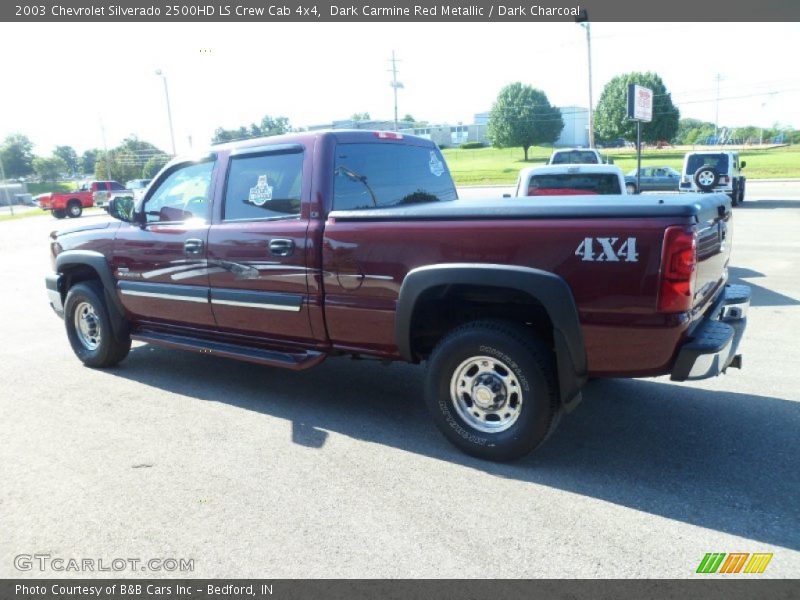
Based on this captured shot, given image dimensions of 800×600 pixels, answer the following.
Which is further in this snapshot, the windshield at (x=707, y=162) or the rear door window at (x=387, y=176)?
the windshield at (x=707, y=162)

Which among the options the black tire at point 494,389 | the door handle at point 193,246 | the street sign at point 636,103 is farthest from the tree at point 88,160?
the black tire at point 494,389

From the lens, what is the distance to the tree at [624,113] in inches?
2817

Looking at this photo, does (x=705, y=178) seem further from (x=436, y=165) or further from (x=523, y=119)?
(x=523, y=119)

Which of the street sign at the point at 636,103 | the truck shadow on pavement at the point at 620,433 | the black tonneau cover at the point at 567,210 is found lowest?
the truck shadow on pavement at the point at 620,433

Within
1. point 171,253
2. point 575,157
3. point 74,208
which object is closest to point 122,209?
point 171,253

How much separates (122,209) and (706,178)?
60.7 feet

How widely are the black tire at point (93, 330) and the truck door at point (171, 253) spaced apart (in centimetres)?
36

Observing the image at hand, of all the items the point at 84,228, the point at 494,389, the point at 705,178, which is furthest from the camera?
the point at 705,178

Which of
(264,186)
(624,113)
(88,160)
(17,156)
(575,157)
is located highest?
(88,160)

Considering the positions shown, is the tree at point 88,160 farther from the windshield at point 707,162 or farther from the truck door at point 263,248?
the truck door at point 263,248

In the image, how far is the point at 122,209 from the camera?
17.8 ft

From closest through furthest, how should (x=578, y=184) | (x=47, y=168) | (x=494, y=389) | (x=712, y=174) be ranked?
(x=494, y=389) < (x=578, y=184) < (x=712, y=174) < (x=47, y=168)
